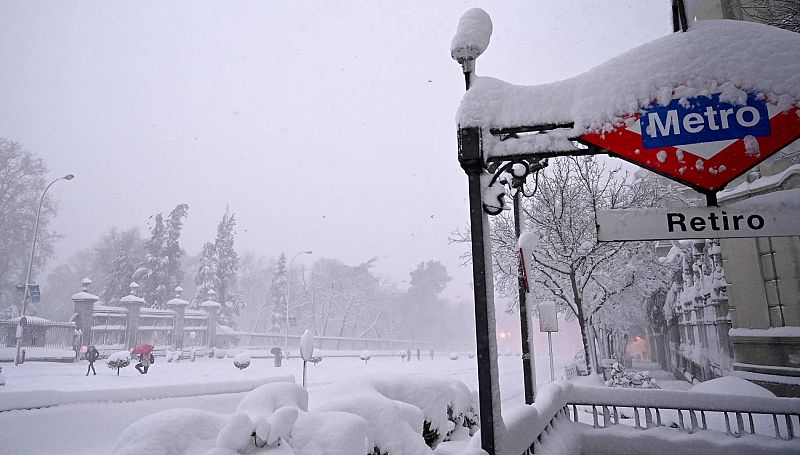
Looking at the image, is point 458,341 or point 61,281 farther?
point 458,341

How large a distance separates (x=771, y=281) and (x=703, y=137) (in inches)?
571

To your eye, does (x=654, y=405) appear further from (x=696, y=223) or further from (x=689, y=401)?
(x=696, y=223)

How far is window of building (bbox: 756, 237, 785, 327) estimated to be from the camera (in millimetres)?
13906

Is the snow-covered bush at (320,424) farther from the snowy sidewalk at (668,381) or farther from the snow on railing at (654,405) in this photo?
the snowy sidewalk at (668,381)

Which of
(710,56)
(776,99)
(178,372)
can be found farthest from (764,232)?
(178,372)

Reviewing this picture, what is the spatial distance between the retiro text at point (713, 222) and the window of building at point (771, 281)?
45.0 ft

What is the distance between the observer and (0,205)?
40562 mm

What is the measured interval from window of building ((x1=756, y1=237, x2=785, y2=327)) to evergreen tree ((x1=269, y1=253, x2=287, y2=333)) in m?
53.6

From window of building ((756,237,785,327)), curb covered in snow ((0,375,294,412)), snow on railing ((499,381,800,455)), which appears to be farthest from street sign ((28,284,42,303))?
window of building ((756,237,785,327))

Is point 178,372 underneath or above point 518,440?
underneath

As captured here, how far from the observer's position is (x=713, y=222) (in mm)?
3236

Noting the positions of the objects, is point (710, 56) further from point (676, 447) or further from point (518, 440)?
point (676, 447)

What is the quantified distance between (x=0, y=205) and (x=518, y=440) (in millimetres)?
51574

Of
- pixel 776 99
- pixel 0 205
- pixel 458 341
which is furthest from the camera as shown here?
pixel 458 341
